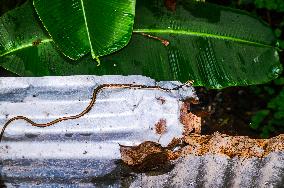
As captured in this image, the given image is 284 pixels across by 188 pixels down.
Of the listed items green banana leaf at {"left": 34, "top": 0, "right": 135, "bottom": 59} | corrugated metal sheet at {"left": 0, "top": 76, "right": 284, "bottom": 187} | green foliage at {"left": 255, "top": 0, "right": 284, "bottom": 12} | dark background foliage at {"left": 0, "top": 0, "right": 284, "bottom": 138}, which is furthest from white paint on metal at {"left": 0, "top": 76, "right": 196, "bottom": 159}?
green foliage at {"left": 255, "top": 0, "right": 284, "bottom": 12}

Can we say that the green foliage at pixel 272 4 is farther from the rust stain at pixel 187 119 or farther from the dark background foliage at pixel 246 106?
the rust stain at pixel 187 119

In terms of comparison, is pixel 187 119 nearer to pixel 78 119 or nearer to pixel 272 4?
pixel 78 119

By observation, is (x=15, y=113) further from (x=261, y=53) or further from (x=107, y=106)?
(x=261, y=53)

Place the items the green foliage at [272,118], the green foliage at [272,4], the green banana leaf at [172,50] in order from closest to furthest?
the green banana leaf at [172,50] < the green foliage at [272,118] < the green foliage at [272,4]

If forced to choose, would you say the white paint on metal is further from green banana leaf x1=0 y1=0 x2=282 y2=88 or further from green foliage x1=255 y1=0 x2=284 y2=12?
green foliage x1=255 y1=0 x2=284 y2=12

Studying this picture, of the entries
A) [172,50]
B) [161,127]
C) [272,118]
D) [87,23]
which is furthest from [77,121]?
[272,118]

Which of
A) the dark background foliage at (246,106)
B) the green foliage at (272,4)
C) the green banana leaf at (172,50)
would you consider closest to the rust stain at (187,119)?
the green banana leaf at (172,50)

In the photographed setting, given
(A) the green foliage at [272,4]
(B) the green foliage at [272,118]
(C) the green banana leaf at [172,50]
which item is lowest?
(B) the green foliage at [272,118]
